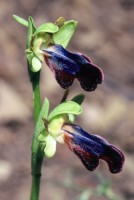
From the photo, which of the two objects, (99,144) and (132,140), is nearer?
(99,144)

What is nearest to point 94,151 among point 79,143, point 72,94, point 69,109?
point 79,143

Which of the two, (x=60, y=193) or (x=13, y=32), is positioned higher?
(x=13, y=32)

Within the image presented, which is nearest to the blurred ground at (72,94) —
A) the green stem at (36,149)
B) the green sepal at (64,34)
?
the green stem at (36,149)

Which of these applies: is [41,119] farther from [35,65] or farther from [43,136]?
[35,65]

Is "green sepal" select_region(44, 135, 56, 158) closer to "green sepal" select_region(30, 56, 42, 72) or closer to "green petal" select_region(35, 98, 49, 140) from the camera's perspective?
"green petal" select_region(35, 98, 49, 140)

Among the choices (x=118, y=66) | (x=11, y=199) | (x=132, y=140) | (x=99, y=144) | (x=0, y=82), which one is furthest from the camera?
(x=118, y=66)

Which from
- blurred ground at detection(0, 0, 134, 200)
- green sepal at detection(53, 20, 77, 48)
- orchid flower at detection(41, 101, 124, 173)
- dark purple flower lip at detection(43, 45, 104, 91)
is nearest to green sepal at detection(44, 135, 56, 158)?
orchid flower at detection(41, 101, 124, 173)

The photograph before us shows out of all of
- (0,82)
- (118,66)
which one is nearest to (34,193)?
(0,82)

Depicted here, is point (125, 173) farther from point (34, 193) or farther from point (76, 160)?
point (34, 193)
